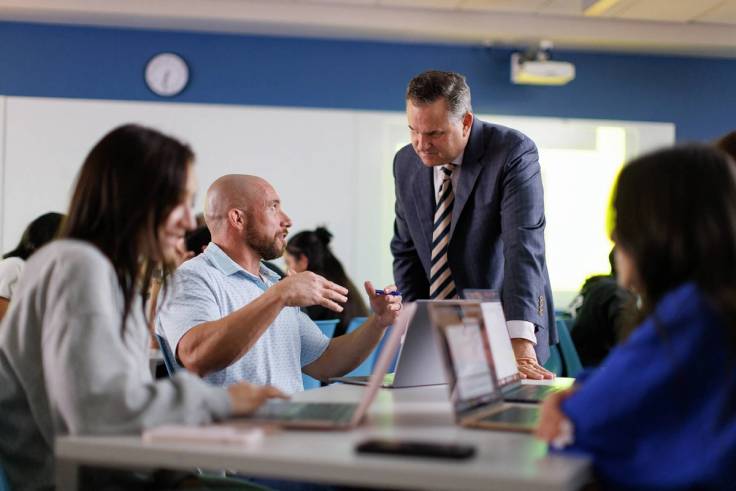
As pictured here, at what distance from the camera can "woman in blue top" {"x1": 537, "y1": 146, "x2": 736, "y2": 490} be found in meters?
1.27

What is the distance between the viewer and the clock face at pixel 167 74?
22.2 ft

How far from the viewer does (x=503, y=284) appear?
9.27 ft

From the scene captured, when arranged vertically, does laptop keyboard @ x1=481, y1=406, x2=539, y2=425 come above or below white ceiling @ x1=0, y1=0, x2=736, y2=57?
below

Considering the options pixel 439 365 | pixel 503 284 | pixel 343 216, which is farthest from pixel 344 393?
pixel 343 216

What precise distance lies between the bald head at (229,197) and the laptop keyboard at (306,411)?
1118mm

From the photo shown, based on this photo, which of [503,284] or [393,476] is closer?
[393,476]

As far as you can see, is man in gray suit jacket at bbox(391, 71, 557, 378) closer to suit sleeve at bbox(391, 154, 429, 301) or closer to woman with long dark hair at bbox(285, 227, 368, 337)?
suit sleeve at bbox(391, 154, 429, 301)

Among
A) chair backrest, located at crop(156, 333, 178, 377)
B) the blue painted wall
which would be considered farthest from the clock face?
chair backrest, located at crop(156, 333, 178, 377)

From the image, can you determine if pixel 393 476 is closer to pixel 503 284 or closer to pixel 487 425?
pixel 487 425

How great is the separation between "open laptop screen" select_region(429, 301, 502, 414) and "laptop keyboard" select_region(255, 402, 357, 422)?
0.20 m

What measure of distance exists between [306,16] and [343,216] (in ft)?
4.65

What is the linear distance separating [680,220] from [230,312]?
1.53 metres

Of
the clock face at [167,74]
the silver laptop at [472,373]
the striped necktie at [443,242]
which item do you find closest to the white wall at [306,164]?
the clock face at [167,74]

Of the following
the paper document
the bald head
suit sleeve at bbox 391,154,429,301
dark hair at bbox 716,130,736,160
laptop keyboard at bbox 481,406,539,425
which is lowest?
laptop keyboard at bbox 481,406,539,425
